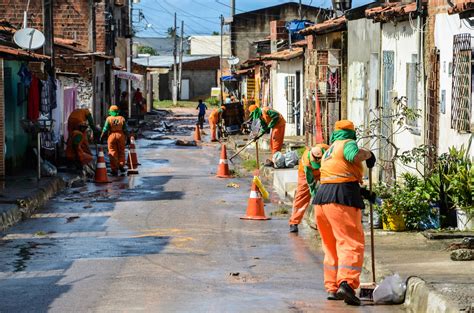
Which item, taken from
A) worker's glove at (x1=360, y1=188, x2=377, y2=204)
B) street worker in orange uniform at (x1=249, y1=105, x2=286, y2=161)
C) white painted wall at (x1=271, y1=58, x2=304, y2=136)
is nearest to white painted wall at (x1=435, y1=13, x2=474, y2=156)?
worker's glove at (x1=360, y1=188, x2=377, y2=204)

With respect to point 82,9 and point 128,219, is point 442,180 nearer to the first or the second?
point 128,219

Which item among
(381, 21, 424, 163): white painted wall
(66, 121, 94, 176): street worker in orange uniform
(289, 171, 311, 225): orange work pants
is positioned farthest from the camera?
(66, 121, 94, 176): street worker in orange uniform

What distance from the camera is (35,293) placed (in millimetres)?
11016

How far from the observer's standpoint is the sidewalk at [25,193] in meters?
17.8

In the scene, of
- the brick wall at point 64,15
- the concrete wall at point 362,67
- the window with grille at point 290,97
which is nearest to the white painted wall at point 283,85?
the window with grille at point 290,97

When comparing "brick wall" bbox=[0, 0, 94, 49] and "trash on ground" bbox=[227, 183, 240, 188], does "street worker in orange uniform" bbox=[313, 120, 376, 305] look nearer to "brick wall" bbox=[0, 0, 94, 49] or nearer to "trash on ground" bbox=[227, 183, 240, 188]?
"trash on ground" bbox=[227, 183, 240, 188]

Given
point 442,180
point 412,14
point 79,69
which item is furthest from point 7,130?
point 79,69

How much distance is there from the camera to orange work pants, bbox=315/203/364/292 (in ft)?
34.8

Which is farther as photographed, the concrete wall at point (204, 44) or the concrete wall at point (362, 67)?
the concrete wall at point (204, 44)

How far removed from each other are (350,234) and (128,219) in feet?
26.7

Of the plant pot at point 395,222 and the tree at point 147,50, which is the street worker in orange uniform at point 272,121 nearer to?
the plant pot at point 395,222

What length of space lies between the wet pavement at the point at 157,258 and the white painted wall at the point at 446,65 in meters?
2.69

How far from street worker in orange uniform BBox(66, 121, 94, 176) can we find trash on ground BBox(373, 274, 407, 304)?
17060mm

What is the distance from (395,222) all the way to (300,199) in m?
1.85
